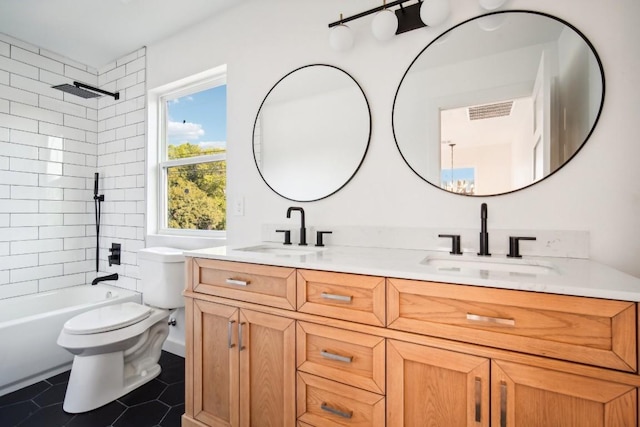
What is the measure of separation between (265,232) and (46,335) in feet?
5.37

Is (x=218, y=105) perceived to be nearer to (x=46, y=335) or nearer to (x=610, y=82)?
(x=46, y=335)

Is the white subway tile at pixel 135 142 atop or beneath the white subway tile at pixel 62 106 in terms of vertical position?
beneath

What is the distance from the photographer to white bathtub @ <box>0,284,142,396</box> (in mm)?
1882

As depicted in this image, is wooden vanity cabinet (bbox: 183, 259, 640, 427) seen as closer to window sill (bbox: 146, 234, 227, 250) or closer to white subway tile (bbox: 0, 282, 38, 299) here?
window sill (bbox: 146, 234, 227, 250)

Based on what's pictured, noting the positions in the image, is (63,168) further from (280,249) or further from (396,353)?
→ (396,353)

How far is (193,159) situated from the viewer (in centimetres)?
249

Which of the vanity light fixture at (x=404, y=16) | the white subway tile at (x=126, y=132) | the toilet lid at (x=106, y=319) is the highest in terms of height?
the vanity light fixture at (x=404, y=16)

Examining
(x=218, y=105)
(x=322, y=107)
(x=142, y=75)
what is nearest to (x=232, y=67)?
(x=218, y=105)

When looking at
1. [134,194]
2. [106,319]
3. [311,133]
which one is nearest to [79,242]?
[134,194]

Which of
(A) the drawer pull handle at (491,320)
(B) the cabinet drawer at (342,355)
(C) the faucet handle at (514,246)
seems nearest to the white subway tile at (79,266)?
(B) the cabinet drawer at (342,355)

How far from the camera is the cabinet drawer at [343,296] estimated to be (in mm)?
1031

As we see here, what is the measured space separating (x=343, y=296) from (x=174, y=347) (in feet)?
6.52

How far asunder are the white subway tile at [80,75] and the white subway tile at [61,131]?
Answer: 1.60 feet

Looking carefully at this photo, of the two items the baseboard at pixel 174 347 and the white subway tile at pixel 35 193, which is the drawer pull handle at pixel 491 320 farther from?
the white subway tile at pixel 35 193
